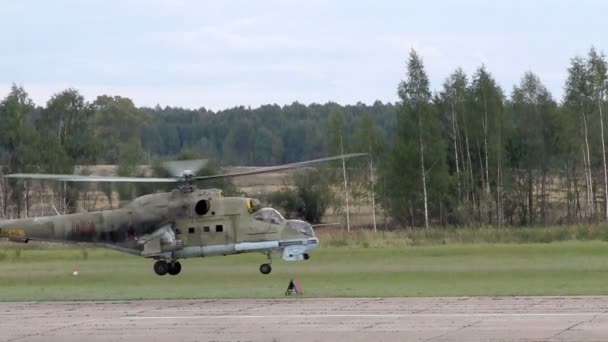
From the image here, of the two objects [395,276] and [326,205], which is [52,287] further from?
[326,205]

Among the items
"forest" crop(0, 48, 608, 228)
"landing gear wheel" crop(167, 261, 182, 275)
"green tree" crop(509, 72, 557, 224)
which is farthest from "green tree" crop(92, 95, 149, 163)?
"landing gear wheel" crop(167, 261, 182, 275)

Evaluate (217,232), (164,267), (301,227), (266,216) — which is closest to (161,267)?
(164,267)

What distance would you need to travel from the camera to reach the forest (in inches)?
3132

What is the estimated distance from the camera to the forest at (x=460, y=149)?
261 ft

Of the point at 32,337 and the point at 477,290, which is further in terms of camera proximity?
the point at 477,290

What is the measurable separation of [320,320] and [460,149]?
61698 millimetres

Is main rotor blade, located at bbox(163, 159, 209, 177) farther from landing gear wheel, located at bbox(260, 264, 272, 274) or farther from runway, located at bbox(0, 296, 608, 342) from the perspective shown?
runway, located at bbox(0, 296, 608, 342)

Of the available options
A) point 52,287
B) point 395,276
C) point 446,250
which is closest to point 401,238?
point 446,250

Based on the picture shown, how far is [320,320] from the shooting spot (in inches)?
977

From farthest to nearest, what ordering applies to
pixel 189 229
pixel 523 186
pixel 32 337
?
pixel 523 186
pixel 189 229
pixel 32 337

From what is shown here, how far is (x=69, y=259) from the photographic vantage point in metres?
53.6

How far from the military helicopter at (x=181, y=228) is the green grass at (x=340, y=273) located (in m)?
1.09

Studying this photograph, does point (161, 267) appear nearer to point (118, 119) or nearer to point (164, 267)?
point (164, 267)

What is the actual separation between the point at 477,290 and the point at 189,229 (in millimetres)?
10471
